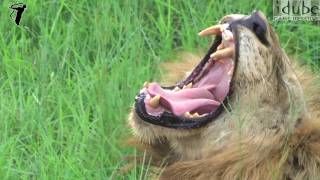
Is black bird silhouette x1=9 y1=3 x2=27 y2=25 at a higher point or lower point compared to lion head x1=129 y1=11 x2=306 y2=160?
higher

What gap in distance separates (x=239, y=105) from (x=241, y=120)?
8 cm

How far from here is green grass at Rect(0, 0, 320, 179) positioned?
3834 mm

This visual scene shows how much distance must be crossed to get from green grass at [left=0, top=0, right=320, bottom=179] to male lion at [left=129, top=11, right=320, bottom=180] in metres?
0.21

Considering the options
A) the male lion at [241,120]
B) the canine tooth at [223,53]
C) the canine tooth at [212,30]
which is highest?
the canine tooth at [212,30]

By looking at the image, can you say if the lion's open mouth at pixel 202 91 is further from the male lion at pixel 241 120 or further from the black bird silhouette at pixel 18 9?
the black bird silhouette at pixel 18 9

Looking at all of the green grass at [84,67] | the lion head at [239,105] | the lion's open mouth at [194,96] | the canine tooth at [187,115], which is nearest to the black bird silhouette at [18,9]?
the green grass at [84,67]

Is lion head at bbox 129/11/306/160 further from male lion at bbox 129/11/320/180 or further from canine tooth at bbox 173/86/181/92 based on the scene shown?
canine tooth at bbox 173/86/181/92

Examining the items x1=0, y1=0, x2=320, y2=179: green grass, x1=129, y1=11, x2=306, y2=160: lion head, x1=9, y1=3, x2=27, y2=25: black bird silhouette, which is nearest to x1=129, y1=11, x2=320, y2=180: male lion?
x1=129, y1=11, x2=306, y2=160: lion head

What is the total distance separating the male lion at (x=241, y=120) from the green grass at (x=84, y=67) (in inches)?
8.3

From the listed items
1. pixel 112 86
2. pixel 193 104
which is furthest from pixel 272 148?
pixel 112 86

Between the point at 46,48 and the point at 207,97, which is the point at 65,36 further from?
the point at 207,97

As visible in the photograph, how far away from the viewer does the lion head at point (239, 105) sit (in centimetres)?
361

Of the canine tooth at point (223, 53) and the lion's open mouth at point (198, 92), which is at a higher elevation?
the canine tooth at point (223, 53)

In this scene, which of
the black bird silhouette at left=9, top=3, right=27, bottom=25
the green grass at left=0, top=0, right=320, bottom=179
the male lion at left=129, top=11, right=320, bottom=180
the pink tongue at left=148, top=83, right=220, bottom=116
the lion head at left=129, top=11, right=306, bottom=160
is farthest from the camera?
the black bird silhouette at left=9, top=3, right=27, bottom=25
